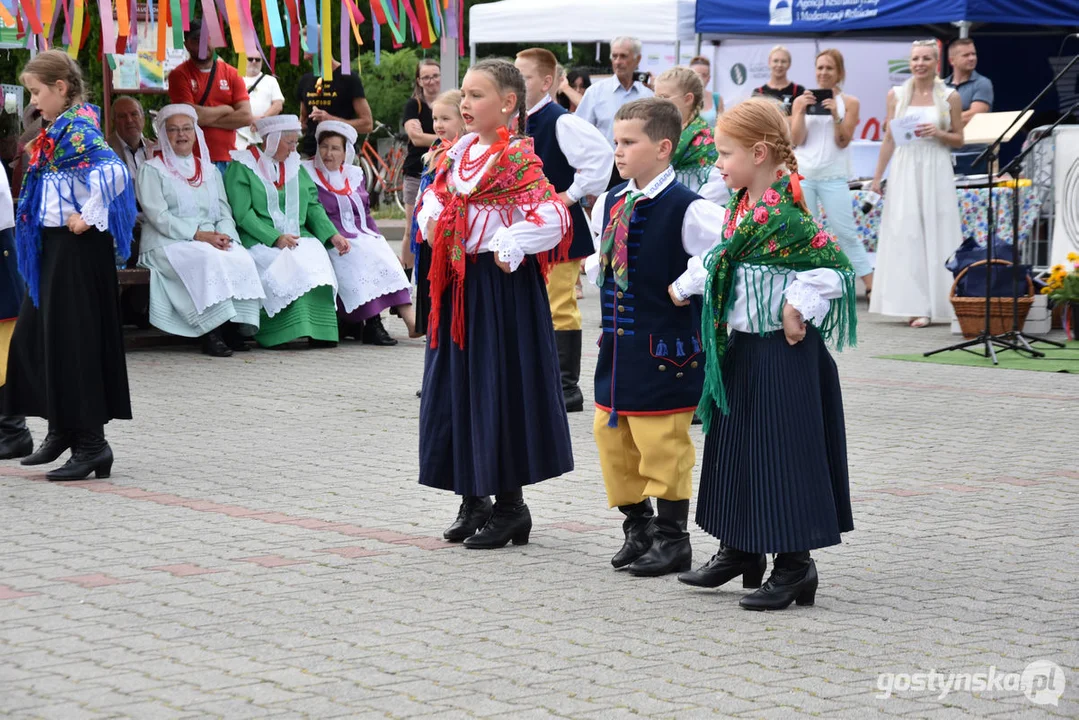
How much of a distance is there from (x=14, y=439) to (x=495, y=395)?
10.2 ft

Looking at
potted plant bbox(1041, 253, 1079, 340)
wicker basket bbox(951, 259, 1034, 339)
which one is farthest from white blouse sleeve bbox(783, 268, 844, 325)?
potted plant bbox(1041, 253, 1079, 340)

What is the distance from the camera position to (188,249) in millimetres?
10945

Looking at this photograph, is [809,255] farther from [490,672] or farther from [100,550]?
[100,550]

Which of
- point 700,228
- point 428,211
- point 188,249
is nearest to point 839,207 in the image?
point 188,249

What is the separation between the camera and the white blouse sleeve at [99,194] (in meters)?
6.75

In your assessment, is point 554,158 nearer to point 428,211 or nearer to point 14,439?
point 428,211

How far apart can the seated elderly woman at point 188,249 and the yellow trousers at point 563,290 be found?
3.31 meters

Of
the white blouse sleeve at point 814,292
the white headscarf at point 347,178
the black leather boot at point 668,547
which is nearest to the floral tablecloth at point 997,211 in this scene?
the white headscarf at point 347,178

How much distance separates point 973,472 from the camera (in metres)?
6.92

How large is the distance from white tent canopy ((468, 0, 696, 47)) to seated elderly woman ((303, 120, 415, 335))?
6.21 metres

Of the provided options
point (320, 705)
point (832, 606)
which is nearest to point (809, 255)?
point (832, 606)

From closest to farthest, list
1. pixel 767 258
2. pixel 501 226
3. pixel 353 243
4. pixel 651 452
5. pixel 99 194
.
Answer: pixel 767 258 → pixel 651 452 → pixel 501 226 → pixel 99 194 → pixel 353 243

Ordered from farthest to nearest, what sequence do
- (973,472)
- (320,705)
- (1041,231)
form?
1. (1041,231)
2. (973,472)
3. (320,705)

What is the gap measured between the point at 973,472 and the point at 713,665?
3.13m
